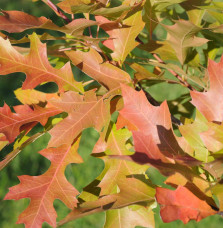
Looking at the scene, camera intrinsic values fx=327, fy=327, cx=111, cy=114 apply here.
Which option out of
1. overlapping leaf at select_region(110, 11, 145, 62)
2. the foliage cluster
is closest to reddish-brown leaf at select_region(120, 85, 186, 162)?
the foliage cluster

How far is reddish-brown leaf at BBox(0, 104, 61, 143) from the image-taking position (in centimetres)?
49

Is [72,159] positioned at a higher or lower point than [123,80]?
lower

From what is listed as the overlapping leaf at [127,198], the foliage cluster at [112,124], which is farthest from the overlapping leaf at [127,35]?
the overlapping leaf at [127,198]

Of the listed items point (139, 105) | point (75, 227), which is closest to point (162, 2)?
point (139, 105)

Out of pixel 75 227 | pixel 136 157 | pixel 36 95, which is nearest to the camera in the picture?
pixel 136 157

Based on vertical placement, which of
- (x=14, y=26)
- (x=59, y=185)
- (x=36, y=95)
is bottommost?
(x=59, y=185)

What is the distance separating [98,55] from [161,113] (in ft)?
0.44

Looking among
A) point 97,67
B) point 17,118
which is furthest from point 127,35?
point 17,118

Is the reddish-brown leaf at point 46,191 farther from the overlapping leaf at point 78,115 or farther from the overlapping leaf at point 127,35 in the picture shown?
the overlapping leaf at point 127,35

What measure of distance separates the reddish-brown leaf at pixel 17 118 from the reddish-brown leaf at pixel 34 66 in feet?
0.13

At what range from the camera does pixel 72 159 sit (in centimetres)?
52

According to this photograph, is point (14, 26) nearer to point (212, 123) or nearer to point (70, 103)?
point (70, 103)

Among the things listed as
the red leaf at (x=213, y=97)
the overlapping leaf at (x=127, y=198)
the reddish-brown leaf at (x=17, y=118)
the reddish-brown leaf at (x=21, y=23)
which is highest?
the reddish-brown leaf at (x=21, y=23)

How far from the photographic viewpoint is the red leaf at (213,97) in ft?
1.50
